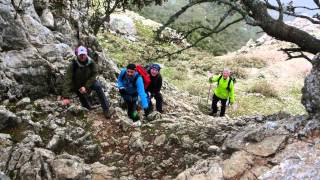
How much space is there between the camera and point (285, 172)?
7.26 metres

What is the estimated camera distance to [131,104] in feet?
36.8

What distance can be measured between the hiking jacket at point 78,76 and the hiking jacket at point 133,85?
0.63 meters

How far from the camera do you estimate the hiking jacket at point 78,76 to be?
34.9 ft

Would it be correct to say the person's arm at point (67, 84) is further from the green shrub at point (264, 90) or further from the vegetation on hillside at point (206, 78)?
the green shrub at point (264, 90)

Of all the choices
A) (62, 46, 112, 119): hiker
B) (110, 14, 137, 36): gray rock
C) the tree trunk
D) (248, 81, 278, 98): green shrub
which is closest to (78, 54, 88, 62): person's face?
(62, 46, 112, 119): hiker

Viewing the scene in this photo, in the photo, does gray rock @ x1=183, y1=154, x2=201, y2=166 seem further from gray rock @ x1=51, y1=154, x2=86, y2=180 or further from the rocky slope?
gray rock @ x1=51, y1=154, x2=86, y2=180

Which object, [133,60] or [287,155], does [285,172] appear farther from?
[133,60]

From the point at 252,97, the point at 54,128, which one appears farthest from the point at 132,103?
the point at 252,97

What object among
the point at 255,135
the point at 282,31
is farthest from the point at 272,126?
the point at 282,31

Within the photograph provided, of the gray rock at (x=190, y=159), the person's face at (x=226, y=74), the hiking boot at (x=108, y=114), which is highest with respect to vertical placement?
the person's face at (x=226, y=74)

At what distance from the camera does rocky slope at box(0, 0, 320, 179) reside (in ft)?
25.7

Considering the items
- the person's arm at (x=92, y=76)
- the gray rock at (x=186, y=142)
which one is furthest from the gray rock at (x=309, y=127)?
the person's arm at (x=92, y=76)

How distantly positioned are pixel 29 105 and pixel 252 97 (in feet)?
46.9

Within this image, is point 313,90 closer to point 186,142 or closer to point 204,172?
point 204,172
